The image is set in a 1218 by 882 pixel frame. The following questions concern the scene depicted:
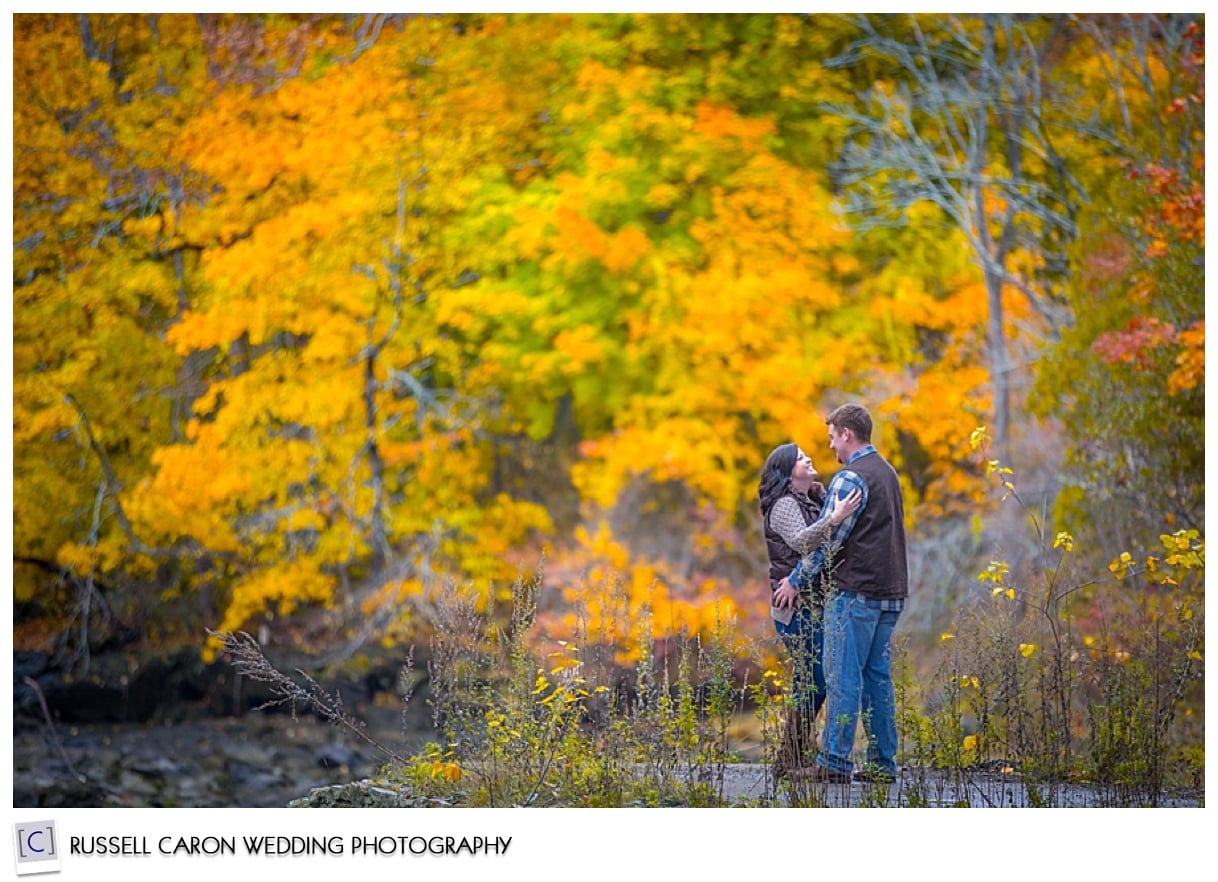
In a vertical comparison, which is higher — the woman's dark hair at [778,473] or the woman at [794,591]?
the woman's dark hair at [778,473]

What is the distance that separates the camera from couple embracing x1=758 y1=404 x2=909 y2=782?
5.34 m

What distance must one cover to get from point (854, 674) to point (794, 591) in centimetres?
43

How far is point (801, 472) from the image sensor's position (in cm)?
556

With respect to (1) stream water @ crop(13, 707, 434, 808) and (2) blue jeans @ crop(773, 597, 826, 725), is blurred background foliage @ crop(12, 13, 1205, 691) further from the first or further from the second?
(2) blue jeans @ crop(773, 597, 826, 725)

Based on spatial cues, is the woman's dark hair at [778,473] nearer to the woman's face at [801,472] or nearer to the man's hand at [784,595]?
the woman's face at [801,472]

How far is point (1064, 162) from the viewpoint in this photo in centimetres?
1023

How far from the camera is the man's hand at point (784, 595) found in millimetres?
5410

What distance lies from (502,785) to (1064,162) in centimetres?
724

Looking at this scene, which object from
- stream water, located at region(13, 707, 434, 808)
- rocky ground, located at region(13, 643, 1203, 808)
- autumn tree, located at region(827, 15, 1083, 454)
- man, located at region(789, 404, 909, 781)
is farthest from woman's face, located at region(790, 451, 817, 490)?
autumn tree, located at region(827, 15, 1083, 454)

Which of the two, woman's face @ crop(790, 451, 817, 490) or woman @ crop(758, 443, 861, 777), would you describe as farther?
woman's face @ crop(790, 451, 817, 490)
